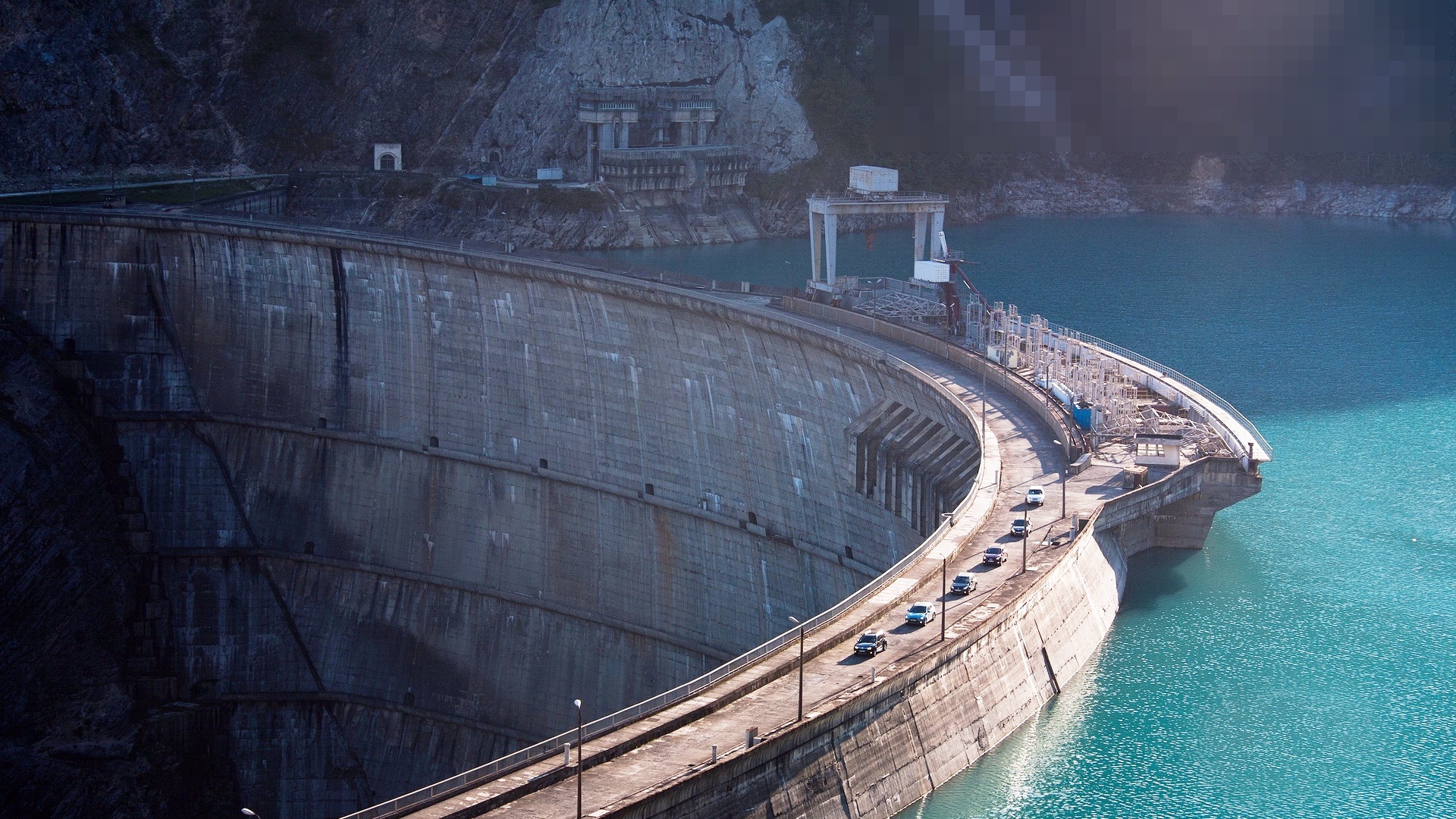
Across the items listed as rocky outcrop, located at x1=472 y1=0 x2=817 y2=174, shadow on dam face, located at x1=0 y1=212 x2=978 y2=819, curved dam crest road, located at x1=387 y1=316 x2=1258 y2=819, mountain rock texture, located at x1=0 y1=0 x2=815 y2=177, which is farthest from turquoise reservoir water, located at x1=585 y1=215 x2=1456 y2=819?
mountain rock texture, located at x1=0 y1=0 x2=815 y2=177

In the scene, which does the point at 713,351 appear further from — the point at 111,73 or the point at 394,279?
the point at 111,73

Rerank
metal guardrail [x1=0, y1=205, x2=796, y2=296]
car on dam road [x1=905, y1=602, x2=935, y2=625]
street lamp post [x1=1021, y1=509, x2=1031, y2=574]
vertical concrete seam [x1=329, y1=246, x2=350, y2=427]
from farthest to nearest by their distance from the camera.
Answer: vertical concrete seam [x1=329, y1=246, x2=350, y2=427], metal guardrail [x1=0, y1=205, x2=796, y2=296], street lamp post [x1=1021, y1=509, x2=1031, y2=574], car on dam road [x1=905, y1=602, x2=935, y2=625]

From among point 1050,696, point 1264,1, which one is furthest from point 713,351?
point 1264,1

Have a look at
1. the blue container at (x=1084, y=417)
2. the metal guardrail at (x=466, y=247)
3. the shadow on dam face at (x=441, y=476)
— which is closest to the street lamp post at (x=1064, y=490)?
the shadow on dam face at (x=441, y=476)

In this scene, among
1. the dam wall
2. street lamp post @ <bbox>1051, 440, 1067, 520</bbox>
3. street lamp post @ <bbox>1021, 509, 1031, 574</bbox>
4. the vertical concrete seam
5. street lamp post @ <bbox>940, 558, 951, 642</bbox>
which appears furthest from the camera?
the vertical concrete seam

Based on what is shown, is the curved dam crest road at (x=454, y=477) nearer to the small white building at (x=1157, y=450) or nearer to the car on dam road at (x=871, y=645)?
the small white building at (x=1157, y=450)

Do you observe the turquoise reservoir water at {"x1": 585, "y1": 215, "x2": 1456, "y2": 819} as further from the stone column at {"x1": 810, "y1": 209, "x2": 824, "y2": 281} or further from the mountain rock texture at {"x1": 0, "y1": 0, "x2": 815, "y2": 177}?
the mountain rock texture at {"x1": 0, "y1": 0, "x2": 815, "y2": 177}

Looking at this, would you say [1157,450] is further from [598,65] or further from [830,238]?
[598,65]
